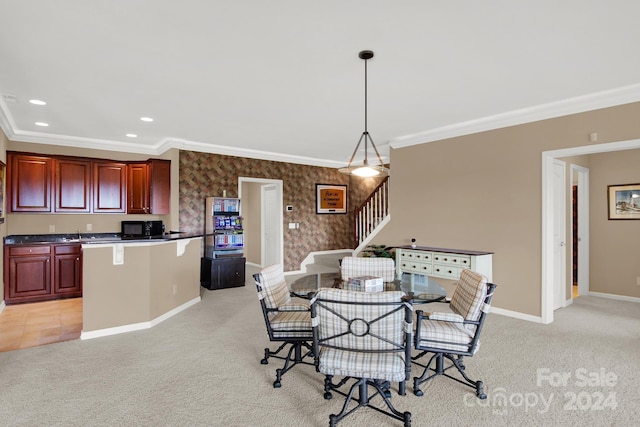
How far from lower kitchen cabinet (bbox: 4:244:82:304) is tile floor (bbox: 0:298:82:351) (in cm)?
15

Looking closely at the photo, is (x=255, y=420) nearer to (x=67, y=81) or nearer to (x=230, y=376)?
(x=230, y=376)

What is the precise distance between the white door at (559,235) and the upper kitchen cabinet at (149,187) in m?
6.25

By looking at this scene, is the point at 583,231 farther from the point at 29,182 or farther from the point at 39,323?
the point at 29,182

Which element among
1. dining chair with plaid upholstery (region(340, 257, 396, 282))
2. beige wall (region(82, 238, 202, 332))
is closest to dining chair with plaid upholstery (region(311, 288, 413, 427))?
dining chair with plaid upholstery (region(340, 257, 396, 282))

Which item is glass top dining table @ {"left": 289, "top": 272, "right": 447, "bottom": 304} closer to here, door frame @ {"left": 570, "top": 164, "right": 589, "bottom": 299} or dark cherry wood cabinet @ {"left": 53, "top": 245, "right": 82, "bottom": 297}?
door frame @ {"left": 570, "top": 164, "right": 589, "bottom": 299}

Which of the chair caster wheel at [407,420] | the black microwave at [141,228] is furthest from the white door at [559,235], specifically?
the black microwave at [141,228]

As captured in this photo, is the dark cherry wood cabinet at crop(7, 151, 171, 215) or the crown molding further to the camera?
the dark cherry wood cabinet at crop(7, 151, 171, 215)

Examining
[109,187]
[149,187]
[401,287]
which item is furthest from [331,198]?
[401,287]

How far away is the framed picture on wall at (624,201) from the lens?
5.54m

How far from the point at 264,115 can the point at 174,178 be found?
8.23ft

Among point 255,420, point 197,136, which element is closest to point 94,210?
point 197,136

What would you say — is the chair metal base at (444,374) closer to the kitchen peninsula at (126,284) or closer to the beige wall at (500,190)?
the beige wall at (500,190)

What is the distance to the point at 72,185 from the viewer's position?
19.8ft

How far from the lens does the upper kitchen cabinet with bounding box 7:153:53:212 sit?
5.55m
